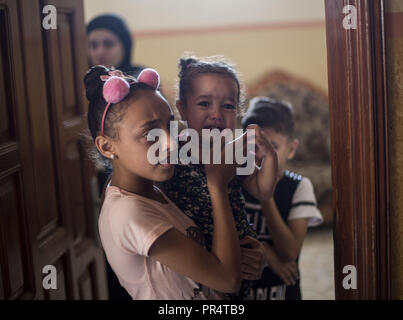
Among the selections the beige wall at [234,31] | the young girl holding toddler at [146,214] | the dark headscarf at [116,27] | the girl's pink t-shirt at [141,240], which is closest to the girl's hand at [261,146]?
the young girl holding toddler at [146,214]

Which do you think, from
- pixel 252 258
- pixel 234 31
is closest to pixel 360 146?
pixel 252 258

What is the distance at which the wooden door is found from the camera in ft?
3.66

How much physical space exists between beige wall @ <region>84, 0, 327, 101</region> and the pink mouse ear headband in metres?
3.08

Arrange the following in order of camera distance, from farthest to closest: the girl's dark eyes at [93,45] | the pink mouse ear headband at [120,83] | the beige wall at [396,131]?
the girl's dark eyes at [93,45]
the beige wall at [396,131]
the pink mouse ear headband at [120,83]

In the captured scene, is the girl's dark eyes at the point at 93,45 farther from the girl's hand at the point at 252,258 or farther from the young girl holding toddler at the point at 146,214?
the girl's hand at the point at 252,258

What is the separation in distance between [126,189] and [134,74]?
234mm

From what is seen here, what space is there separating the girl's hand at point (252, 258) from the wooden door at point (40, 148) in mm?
420

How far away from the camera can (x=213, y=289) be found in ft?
3.26

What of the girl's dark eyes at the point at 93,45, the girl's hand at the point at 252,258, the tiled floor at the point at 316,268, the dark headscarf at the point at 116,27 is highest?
the dark headscarf at the point at 116,27

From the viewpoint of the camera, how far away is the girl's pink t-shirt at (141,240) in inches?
36.4

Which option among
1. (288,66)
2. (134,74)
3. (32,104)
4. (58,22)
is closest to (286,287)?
(134,74)

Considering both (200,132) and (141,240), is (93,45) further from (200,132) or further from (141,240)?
(141,240)

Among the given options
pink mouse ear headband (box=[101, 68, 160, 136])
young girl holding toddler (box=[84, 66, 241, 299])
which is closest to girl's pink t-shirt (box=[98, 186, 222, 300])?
young girl holding toddler (box=[84, 66, 241, 299])

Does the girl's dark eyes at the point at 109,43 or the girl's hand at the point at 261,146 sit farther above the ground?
the girl's dark eyes at the point at 109,43
